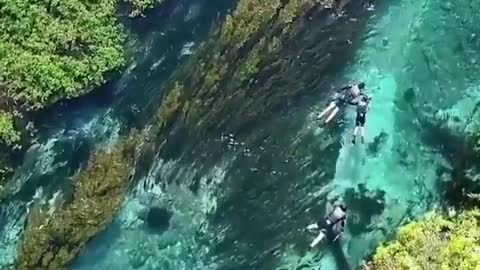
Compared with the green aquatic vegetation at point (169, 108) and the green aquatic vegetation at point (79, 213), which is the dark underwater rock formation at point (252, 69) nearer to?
the green aquatic vegetation at point (169, 108)

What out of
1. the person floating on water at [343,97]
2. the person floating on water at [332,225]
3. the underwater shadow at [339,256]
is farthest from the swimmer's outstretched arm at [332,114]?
the underwater shadow at [339,256]

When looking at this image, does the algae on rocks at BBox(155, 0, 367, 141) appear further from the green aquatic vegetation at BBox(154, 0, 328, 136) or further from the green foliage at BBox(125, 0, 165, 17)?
the green foliage at BBox(125, 0, 165, 17)

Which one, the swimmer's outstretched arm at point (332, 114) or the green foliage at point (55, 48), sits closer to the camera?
the green foliage at point (55, 48)

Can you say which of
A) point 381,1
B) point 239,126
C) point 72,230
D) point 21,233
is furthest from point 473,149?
point 21,233

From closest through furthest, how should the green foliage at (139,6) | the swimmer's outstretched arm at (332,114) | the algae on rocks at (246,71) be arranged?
the green foliage at (139,6), the algae on rocks at (246,71), the swimmer's outstretched arm at (332,114)

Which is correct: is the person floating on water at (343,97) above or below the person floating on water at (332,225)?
above

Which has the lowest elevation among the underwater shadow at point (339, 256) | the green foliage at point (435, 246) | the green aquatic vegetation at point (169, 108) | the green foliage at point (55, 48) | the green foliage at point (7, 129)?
the underwater shadow at point (339, 256)
